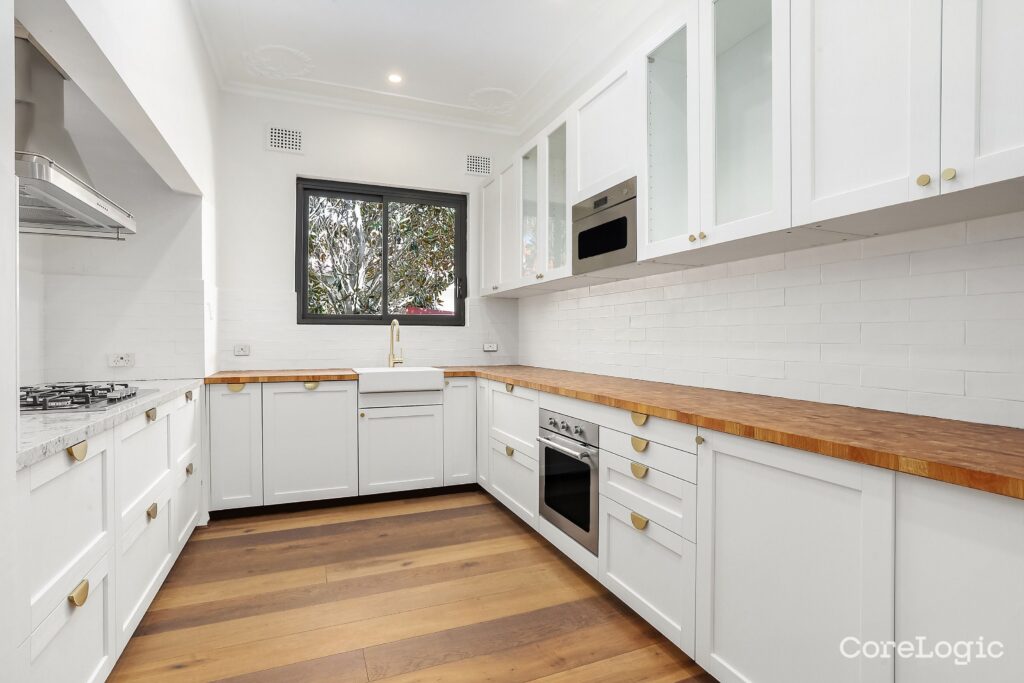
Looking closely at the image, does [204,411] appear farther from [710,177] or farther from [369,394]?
[710,177]

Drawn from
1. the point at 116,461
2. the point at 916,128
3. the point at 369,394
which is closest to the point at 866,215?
the point at 916,128

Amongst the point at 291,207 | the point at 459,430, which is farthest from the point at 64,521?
the point at 291,207

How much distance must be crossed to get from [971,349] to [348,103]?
12.6ft

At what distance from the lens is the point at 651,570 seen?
179 cm

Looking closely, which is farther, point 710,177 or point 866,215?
point 710,177

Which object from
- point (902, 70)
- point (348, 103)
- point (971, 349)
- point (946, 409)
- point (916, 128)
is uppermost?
point (348, 103)

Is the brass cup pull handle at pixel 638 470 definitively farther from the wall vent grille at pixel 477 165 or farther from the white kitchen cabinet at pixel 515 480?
the wall vent grille at pixel 477 165

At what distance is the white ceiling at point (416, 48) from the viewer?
2732 mm

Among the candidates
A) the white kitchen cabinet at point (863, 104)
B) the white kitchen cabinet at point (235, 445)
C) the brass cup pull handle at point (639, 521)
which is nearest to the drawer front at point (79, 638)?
the white kitchen cabinet at point (235, 445)

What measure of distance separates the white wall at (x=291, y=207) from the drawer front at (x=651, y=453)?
7.40 feet

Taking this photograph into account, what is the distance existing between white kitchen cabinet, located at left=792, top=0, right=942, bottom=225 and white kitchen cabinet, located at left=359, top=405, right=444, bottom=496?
2561 millimetres

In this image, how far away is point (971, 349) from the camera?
1.40 meters

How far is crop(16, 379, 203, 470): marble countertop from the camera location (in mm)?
Answer: 1137

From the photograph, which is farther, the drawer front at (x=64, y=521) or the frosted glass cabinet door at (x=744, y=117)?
the frosted glass cabinet door at (x=744, y=117)
